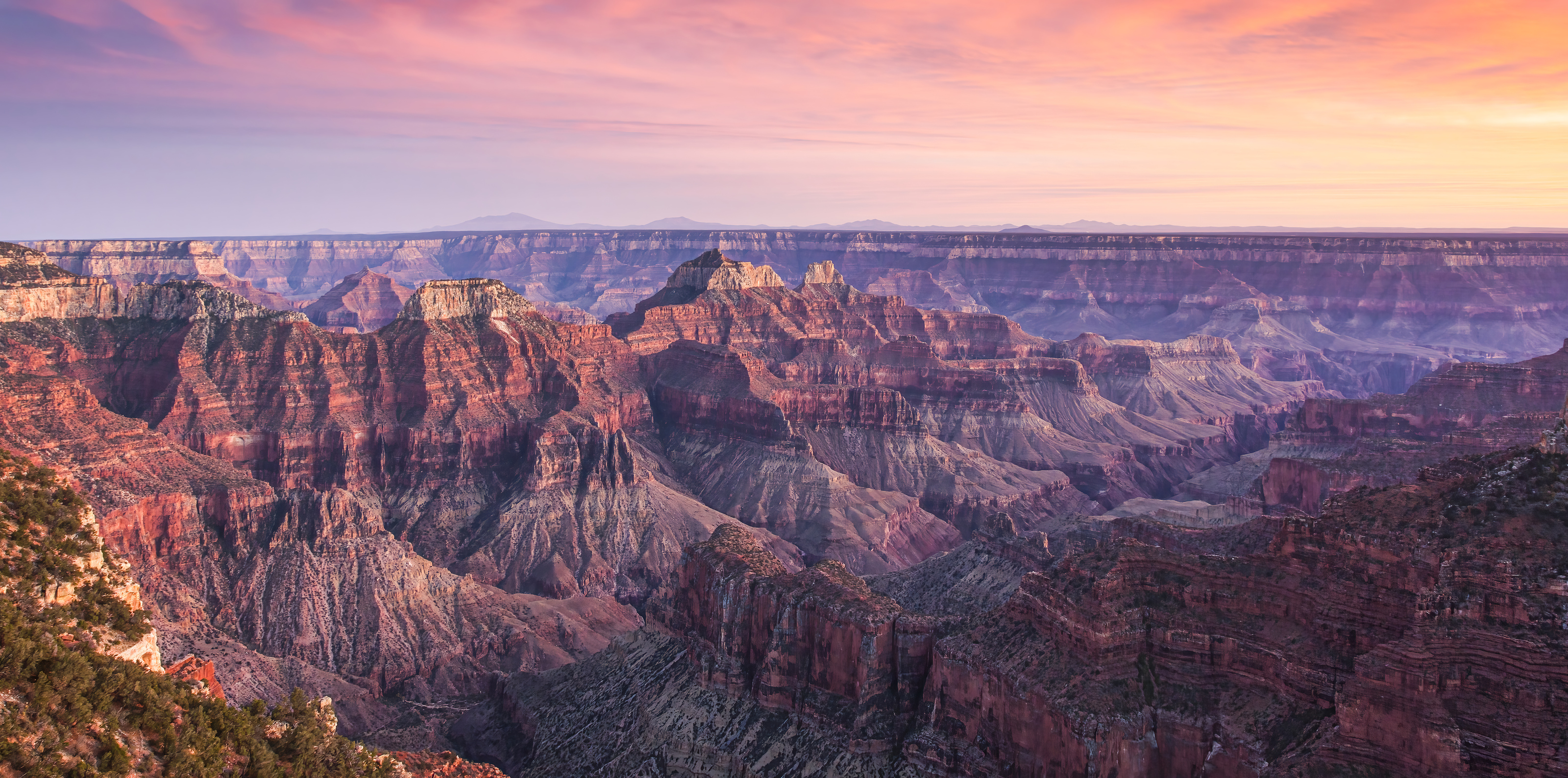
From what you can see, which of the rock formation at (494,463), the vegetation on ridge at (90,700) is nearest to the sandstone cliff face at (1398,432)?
the rock formation at (494,463)

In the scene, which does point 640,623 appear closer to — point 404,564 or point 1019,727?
point 404,564

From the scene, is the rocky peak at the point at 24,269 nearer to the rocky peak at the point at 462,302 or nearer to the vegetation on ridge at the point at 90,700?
the rocky peak at the point at 462,302

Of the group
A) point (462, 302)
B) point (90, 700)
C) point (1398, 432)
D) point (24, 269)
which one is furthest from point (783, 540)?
point (90, 700)

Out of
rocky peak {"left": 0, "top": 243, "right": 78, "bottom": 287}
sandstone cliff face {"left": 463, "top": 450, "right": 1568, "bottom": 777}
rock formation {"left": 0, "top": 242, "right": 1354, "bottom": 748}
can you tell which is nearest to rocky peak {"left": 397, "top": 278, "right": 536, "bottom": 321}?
rock formation {"left": 0, "top": 242, "right": 1354, "bottom": 748}

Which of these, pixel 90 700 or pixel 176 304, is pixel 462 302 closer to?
pixel 176 304

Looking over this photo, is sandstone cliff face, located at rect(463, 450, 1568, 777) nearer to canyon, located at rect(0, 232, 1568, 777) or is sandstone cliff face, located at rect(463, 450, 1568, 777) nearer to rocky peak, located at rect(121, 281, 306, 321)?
canyon, located at rect(0, 232, 1568, 777)

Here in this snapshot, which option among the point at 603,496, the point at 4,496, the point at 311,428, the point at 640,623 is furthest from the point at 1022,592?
the point at 311,428
